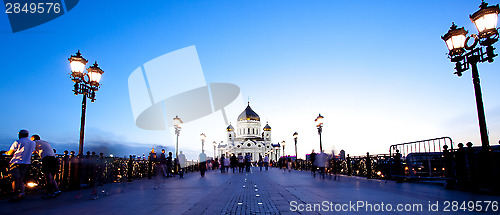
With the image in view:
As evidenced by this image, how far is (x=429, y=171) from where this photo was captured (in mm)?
12508

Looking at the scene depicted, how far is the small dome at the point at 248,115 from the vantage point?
10919cm

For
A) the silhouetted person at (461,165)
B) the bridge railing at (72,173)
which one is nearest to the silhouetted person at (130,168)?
the bridge railing at (72,173)

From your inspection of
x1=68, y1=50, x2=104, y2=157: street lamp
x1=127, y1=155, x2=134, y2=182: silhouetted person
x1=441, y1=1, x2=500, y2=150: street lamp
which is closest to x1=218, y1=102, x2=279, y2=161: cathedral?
x1=127, y1=155, x2=134, y2=182: silhouetted person

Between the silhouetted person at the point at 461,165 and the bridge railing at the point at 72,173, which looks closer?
the bridge railing at the point at 72,173

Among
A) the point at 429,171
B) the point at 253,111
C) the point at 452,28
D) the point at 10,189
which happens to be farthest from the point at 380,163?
the point at 253,111

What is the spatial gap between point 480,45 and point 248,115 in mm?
100886

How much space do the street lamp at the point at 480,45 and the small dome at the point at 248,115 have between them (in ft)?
328

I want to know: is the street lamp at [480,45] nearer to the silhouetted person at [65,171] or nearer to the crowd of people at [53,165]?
the crowd of people at [53,165]

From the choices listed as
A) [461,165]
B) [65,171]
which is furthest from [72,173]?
[461,165]

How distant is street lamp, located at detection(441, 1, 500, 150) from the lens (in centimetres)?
832

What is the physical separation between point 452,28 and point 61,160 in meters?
13.8

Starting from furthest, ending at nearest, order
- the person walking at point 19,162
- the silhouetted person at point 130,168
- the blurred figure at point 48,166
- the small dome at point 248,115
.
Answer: the small dome at point 248,115 → the silhouetted person at point 130,168 → the blurred figure at point 48,166 → the person walking at point 19,162

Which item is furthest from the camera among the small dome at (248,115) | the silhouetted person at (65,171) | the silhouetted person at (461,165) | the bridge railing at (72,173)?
the small dome at (248,115)

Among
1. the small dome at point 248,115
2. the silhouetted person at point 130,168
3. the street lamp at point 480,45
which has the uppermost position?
the small dome at point 248,115
